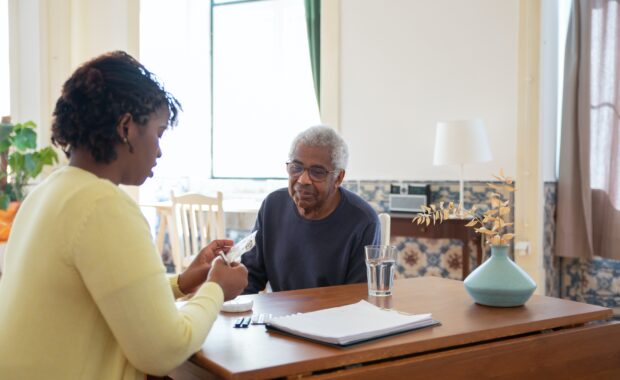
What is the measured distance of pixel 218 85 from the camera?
622cm

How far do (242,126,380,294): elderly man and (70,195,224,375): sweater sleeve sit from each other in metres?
1.07

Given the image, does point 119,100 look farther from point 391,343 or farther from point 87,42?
point 87,42

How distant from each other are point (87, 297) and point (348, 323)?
1.83 feet

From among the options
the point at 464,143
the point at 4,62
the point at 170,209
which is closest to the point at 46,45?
the point at 4,62

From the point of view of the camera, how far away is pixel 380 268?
72.4 inches

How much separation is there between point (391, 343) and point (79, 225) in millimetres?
644

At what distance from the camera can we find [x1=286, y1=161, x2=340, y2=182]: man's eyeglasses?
87.8 inches

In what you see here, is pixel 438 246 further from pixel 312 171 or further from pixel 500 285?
pixel 500 285

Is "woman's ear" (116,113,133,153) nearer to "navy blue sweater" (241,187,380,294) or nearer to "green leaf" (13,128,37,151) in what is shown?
"navy blue sweater" (241,187,380,294)

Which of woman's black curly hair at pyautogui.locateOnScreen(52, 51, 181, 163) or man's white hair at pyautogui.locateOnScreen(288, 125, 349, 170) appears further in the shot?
man's white hair at pyautogui.locateOnScreen(288, 125, 349, 170)

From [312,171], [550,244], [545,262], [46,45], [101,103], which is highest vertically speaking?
[46,45]

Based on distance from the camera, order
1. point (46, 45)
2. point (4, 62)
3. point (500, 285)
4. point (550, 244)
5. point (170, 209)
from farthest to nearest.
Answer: point (170, 209)
point (4, 62)
point (46, 45)
point (550, 244)
point (500, 285)

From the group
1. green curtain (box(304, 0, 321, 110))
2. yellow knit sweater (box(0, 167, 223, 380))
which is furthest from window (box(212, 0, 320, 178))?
yellow knit sweater (box(0, 167, 223, 380))

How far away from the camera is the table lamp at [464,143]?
12.9ft
